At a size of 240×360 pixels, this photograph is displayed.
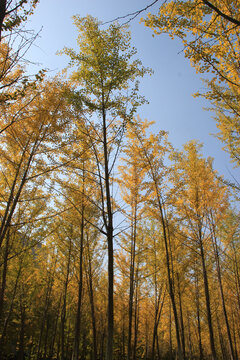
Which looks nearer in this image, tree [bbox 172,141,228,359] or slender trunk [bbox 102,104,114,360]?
slender trunk [bbox 102,104,114,360]

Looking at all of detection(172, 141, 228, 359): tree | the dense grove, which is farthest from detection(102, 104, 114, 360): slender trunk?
detection(172, 141, 228, 359): tree

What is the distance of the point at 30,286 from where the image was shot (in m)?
9.91

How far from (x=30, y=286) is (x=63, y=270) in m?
1.56

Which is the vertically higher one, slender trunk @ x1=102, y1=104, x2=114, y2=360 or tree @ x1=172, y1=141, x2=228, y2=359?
tree @ x1=172, y1=141, x2=228, y2=359

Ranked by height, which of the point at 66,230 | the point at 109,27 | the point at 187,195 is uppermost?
the point at 109,27

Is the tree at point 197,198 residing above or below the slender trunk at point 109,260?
above

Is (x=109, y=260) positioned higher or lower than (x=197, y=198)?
lower

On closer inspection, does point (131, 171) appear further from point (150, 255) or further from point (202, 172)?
point (150, 255)

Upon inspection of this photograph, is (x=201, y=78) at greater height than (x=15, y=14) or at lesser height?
greater

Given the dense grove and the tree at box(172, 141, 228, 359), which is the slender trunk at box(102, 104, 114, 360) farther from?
the tree at box(172, 141, 228, 359)

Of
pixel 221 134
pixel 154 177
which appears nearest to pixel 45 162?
pixel 154 177

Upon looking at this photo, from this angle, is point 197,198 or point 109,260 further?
point 197,198

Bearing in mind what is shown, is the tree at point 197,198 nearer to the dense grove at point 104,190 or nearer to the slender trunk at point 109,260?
the dense grove at point 104,190

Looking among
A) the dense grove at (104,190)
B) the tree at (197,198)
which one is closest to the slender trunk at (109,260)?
the dense grove at (104,190)
